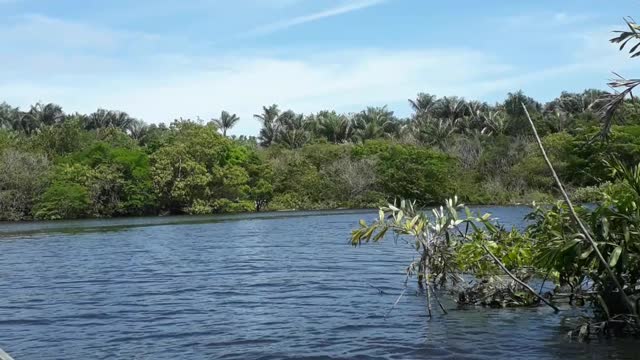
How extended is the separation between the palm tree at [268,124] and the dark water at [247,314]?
262 feet

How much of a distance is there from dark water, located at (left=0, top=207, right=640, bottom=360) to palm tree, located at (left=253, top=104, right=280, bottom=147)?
79863mm

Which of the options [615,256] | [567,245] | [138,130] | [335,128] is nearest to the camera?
[615,256]

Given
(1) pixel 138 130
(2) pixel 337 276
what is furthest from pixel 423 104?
(2) pixel 337 276

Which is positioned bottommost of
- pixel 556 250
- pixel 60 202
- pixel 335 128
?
pixel 60 202

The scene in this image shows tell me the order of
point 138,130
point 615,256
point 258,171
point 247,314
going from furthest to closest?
point 138,130 → point 258,171 → point 247,314 → point 615,256

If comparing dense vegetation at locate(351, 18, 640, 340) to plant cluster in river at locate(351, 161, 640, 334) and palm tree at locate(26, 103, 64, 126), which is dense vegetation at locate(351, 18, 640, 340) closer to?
plant cluster in river at locate(351, 161, 640, 334)

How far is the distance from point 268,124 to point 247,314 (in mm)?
97981

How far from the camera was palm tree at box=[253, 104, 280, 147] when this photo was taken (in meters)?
115

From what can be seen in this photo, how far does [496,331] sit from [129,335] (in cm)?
820

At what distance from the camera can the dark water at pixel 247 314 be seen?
1415 cm

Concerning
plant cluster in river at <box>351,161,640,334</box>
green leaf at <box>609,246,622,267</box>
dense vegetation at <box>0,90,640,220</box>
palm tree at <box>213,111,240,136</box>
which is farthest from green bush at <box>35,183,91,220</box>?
green leaf at <box>609,246,622,267</box>

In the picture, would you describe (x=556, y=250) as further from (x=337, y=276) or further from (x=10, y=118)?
(x=10, y=118)

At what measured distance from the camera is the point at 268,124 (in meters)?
115

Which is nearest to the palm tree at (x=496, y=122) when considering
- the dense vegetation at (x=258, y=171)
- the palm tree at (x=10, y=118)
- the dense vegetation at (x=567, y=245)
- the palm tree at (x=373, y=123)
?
the dense vegetation at (x=258, y=171)
